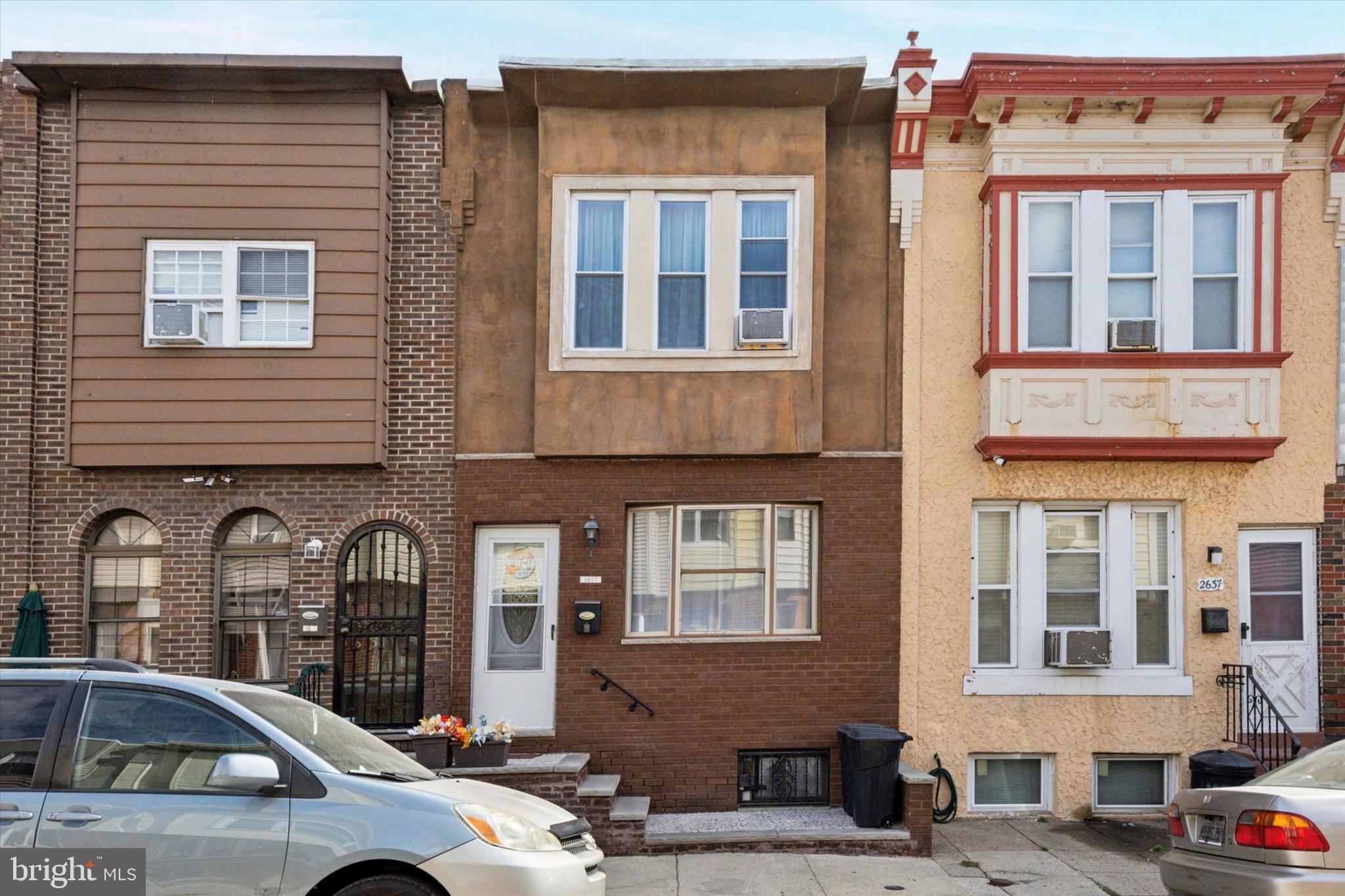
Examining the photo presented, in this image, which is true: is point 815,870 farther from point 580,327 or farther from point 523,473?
point 580,327

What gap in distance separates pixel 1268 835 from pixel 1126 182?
6.80 meters

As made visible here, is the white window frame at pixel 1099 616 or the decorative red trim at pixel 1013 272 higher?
the decorative red trim at pixel 1013 272

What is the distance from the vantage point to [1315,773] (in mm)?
6824

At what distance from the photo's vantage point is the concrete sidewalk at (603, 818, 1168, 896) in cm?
866

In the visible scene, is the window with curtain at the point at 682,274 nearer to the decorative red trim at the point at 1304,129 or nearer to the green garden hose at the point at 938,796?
the green garden hose at the point at 938,796

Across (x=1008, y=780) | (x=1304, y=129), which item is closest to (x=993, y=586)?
(x=1008, y=780)

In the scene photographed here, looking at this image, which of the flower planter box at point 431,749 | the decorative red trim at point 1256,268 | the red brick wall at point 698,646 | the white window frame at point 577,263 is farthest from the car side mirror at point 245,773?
the decorative red trim at point 1256,268

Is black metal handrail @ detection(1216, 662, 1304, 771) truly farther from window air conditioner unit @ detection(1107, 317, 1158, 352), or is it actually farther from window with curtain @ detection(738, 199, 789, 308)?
window with curtain @ detection(738, 199, 789, 308)

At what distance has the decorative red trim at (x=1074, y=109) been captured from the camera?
11.0 m

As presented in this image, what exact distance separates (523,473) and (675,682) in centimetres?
248

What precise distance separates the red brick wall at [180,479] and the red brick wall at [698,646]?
1.65 feet

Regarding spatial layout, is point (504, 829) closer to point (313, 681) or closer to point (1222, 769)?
point (313, 681)

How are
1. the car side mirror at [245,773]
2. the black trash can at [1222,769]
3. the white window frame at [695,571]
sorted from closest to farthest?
the car side mirror at [245,773] → the black trash can at [1222,769] → the white window frame at [695,571]

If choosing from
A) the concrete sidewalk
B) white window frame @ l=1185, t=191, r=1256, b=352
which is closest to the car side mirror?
the concrete sidewalk
